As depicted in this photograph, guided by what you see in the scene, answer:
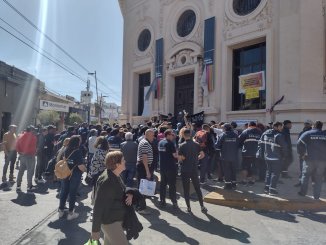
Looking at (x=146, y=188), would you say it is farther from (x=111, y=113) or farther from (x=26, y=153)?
(x=111, y=113)

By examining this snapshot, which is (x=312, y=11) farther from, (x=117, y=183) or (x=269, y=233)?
(x=117, y=183)

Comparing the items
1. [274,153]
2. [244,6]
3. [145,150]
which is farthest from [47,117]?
[274,153]

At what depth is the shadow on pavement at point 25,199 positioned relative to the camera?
840cm

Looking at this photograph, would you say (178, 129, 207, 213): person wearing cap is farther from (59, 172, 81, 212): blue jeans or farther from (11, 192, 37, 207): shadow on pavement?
(11, 192, 37, 207): shadow on pavement

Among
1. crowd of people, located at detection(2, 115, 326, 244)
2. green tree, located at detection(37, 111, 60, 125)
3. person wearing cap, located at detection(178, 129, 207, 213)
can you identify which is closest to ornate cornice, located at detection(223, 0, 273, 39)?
crowd of people, located at detection(2, 115, 326, 244)

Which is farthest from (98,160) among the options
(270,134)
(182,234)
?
(270,134)

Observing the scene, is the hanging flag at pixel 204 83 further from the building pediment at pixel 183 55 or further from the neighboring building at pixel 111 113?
the neighboring building at pixel 111 113

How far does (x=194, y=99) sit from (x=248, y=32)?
437 centimetres

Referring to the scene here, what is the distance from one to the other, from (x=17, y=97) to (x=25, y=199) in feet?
86.7

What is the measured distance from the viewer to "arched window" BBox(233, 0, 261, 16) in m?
15.2

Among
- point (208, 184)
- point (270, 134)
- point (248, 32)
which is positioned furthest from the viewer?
point (248, 32)

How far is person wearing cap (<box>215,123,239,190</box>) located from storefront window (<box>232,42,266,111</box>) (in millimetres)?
5667

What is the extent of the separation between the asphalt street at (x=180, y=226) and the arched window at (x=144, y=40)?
15081mm

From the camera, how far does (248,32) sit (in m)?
15.0
